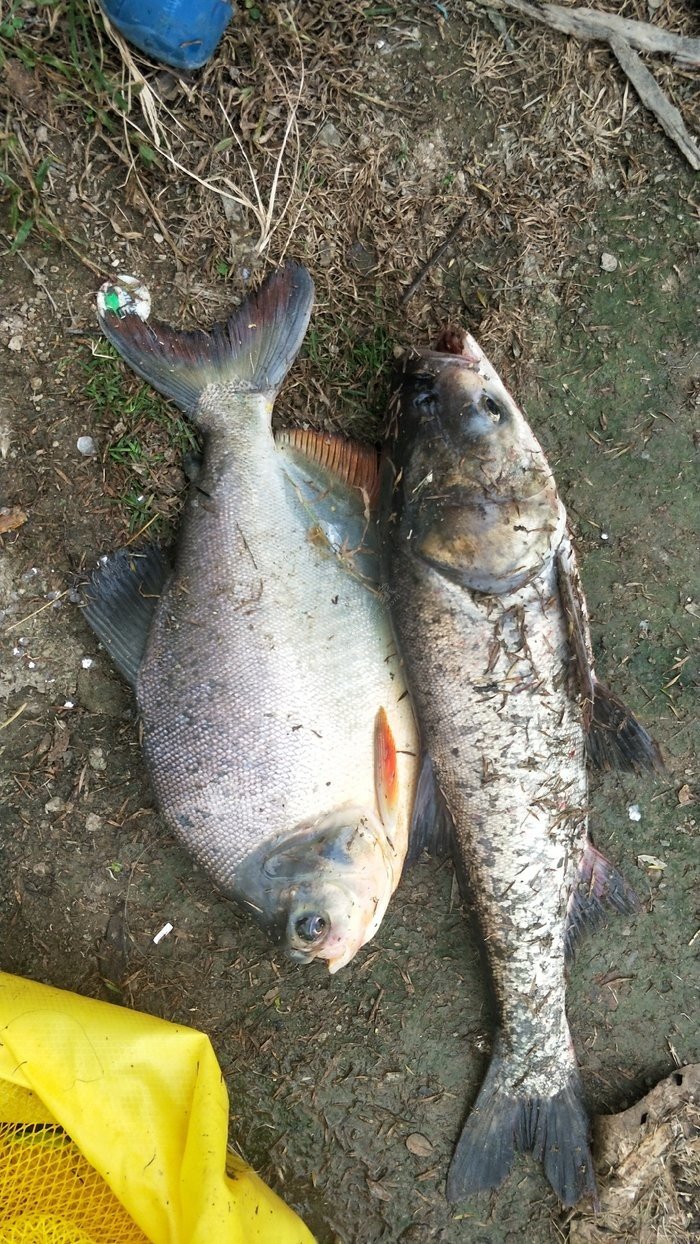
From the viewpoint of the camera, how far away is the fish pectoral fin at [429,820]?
2.78 metres

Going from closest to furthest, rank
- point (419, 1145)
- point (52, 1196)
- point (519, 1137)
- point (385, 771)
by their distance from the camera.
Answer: point (385, 771) < point (52, 1196) < point (519, 1137) < point (419, 1145)

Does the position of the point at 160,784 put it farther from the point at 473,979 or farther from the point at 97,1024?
the point at 473,979

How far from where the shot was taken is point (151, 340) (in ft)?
9.04

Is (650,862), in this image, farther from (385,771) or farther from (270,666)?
(270,666)

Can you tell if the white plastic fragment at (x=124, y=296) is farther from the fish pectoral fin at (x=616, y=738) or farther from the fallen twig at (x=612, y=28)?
the fish pectoral fin at (x=616, y=738)

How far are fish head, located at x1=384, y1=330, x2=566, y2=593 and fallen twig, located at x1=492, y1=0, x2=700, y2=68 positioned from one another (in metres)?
1.53

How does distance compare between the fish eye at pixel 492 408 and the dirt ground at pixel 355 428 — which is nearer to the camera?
the fish eye at pixel 492 408

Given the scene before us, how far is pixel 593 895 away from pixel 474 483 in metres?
1.74

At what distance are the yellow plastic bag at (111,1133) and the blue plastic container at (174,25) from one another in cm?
342

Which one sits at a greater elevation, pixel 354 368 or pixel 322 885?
pixel 354 368

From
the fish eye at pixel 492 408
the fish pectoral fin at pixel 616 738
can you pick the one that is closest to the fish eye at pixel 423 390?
the fish eye at pixel 492 408

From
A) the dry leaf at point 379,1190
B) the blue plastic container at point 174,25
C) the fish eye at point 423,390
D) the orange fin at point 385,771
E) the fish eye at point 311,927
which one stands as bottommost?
the dry leaf at point 379,1190

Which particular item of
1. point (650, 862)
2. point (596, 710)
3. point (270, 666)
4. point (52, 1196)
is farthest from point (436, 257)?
point (52, 1196)

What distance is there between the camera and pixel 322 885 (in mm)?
2463
